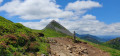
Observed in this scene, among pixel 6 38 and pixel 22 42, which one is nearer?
pixel 6 38

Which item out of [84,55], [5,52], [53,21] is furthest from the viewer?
[53,21]

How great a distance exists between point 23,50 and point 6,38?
298 centimetres

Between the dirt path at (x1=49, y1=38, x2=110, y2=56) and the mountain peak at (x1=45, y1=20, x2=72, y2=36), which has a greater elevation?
the mountain peak at (x1=45, y1=20, x2=72, y2=36)

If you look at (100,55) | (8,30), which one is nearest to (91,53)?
(100,55)

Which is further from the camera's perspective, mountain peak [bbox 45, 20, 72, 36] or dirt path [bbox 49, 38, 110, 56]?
mountain peak [bbox 45, 20, 72, 36]

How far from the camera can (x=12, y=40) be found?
16.0 meters

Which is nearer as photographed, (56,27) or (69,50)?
(69,50)

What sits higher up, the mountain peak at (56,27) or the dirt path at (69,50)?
the mountain peak at (56,27)

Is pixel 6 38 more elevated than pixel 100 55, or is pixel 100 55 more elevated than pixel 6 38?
pixel 6 38

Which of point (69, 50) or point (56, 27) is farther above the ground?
point (56, 27)

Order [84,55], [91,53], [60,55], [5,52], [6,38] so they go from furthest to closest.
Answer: [91,53] < [84,55] < [60,55] < [6,38] < [5,52]

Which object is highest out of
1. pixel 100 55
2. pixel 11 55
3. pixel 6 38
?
pixel 6 38

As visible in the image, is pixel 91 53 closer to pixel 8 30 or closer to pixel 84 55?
pixel 84 55

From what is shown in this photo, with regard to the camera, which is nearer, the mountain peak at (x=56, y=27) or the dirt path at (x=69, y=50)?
the dirt path at (x=69, y=50)
